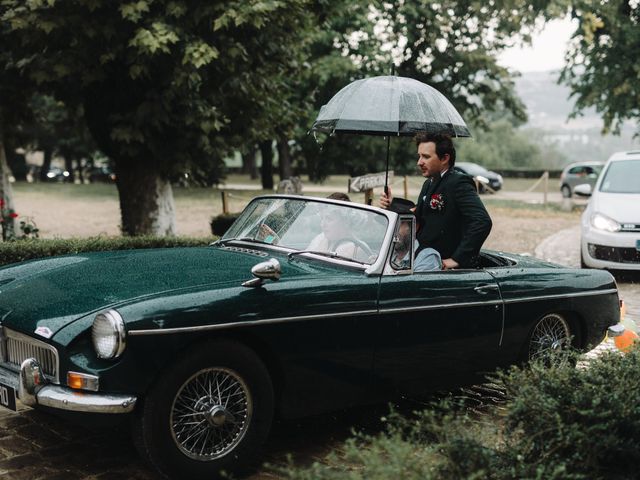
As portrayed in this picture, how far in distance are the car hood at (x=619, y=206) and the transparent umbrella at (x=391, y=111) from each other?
5.47 meters

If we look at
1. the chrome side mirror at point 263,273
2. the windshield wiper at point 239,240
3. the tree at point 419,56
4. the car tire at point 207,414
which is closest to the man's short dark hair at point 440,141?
the windshield wiper at point 239,240

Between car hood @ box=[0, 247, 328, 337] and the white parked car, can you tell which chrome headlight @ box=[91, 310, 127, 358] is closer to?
car hood @ box=[0, 247, 328, 337]

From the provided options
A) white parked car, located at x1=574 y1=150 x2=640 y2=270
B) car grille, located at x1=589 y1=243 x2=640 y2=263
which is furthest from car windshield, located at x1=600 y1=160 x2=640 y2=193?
car grille, located at x1=589 y1=243 x2=640 y2=263

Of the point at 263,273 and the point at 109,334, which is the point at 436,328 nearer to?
the point at 263,273

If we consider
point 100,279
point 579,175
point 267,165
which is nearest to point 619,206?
point 100,279

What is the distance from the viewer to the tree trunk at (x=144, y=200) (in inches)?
537

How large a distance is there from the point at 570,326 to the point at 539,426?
2.67m

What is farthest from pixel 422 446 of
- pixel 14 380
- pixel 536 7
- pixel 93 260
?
pixel 536 7

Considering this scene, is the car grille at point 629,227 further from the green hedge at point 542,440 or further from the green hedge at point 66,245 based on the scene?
the green hedge at point 542,440

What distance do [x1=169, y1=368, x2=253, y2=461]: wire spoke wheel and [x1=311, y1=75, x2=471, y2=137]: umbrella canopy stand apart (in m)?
2.73

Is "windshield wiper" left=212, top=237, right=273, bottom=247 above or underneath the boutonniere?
underneath

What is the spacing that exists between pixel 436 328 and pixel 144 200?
9.62 m

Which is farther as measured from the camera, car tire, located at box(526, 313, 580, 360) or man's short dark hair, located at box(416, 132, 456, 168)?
man's short dark hair, located at box(416, 132, 456, 168)

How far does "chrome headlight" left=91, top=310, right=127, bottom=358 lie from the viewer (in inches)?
154
